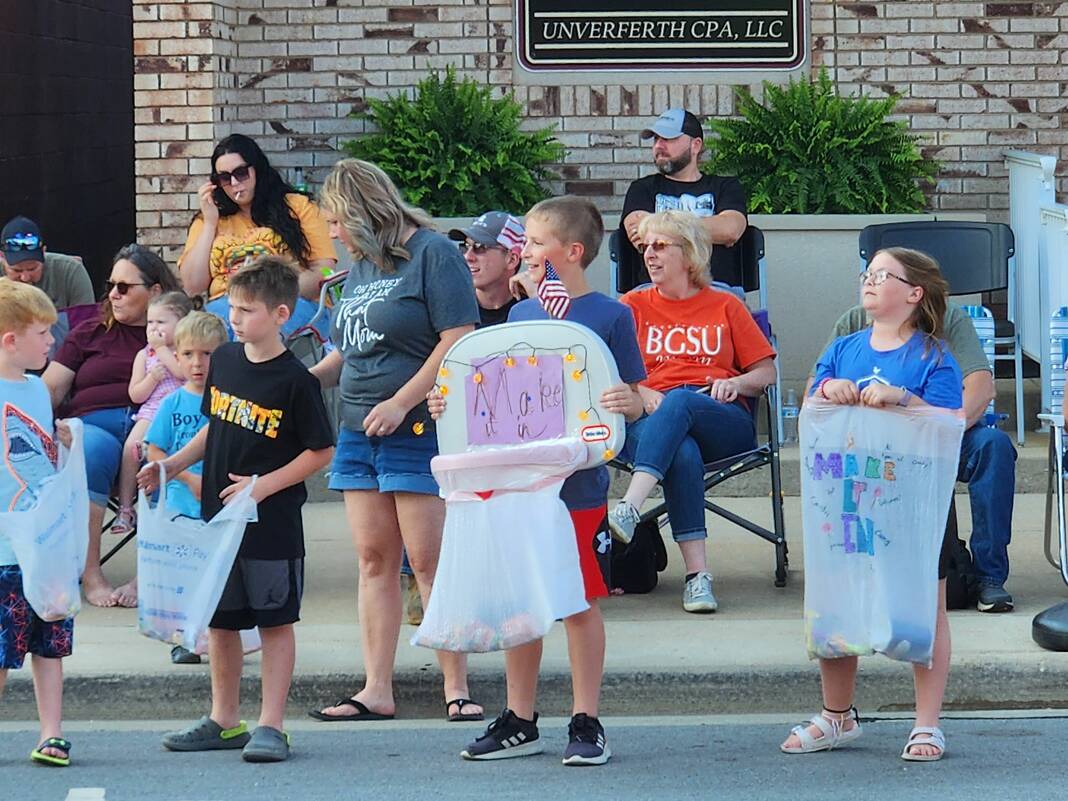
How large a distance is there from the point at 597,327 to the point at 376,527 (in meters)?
0.99

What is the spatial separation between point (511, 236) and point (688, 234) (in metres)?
1.08

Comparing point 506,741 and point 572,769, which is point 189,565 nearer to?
point 506,741

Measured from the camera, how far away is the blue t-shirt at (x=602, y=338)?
531cm

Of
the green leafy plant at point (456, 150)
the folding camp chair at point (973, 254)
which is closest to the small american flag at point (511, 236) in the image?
the folding camp chair at point (973, 254)

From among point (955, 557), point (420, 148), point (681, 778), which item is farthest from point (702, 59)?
point (681, 778)

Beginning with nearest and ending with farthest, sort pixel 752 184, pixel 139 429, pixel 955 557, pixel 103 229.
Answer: pixel 955 557, pixel 139 429, pixel 752 184, pixel 103 229

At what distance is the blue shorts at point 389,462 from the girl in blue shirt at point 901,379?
47.6 inches

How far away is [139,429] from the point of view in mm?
7066

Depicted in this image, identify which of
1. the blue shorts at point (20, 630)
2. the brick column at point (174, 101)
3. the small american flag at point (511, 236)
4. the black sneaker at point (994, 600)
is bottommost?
the black sneaker at point (994, 600)

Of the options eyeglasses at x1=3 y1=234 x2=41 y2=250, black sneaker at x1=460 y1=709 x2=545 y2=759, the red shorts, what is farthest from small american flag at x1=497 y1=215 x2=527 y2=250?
eyeglasses at x1=3 y1=234 x2=41 y2=250

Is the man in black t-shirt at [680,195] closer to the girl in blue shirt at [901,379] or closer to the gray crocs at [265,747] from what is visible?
the girl in blue shirt at [901,379]

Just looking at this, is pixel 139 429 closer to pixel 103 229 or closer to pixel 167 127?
pixel 167 127

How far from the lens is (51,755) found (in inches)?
207

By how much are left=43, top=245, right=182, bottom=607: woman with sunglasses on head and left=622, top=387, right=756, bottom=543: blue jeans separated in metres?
1.92
